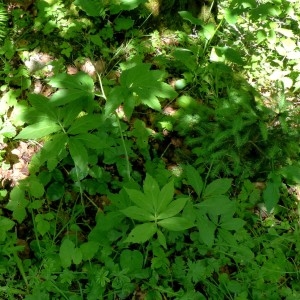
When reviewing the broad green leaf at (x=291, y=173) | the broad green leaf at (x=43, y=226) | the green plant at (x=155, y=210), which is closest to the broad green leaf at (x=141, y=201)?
the green plant at (x=155, y=210)

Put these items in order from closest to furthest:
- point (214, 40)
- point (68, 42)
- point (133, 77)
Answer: point (133, 77) → point (68, 42) → point (214, 40)

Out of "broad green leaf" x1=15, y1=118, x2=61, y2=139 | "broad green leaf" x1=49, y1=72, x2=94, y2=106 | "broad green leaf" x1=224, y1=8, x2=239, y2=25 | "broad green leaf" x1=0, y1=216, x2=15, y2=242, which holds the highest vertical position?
"broad green leaf" x1=224, y1=8, x2=239, y2=25

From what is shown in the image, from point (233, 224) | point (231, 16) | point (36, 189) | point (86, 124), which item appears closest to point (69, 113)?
point (86, 124)

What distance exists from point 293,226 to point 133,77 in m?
1.63

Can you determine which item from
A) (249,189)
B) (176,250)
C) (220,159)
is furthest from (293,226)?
(176,250)

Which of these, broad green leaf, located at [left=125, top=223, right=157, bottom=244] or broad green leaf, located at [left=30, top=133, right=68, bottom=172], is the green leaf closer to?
broad green leaf, located at [left=30, top=133, right=68, bottom=172]

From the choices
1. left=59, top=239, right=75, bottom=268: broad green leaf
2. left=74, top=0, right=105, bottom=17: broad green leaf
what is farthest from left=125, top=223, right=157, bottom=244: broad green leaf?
left=74, top=0, right=105, bottom=17: broad green leaf

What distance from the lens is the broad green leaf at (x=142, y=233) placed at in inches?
79.0

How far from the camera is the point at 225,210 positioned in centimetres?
232

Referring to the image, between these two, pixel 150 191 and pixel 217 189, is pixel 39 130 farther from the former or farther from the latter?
pixel 217 189

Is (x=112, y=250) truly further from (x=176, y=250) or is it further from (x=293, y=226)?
(x=293, y=226)

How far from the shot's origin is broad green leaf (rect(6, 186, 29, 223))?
2.34 meters

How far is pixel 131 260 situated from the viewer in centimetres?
229

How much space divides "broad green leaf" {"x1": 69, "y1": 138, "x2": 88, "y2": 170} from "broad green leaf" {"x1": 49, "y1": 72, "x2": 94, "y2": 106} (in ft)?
0.79
